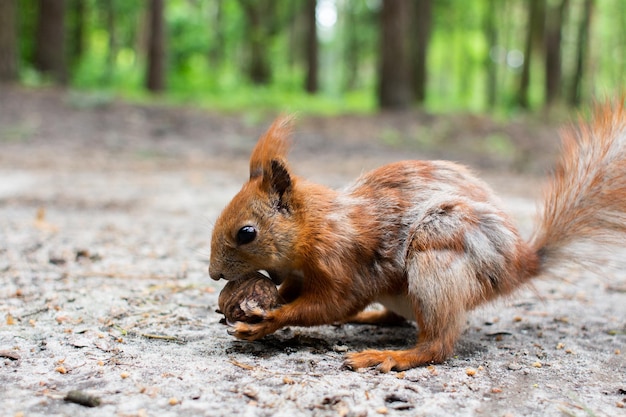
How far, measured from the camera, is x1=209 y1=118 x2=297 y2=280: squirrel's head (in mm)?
2717

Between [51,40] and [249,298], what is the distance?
45.3 ft

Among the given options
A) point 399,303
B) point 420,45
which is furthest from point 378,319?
point 420,45

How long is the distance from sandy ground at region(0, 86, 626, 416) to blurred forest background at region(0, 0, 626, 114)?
4.23ft

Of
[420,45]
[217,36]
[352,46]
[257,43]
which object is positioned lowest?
[420,45]

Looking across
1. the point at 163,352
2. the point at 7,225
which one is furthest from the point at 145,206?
the point at 163,352

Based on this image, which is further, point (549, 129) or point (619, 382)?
point (549, 129)

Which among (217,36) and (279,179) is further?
(217,36)

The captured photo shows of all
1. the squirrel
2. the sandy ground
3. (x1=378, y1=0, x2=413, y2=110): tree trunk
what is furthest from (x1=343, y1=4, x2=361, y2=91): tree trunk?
the squirrel

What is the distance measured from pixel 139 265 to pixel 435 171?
2.14 meters

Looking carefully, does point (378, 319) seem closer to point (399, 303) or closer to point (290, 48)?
point (399, 303)

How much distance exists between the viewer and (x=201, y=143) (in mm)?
11250

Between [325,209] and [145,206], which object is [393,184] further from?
[145,206]

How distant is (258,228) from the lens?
2717 mm

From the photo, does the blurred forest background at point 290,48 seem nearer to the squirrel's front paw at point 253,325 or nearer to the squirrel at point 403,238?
the squirrel at point 403,238
